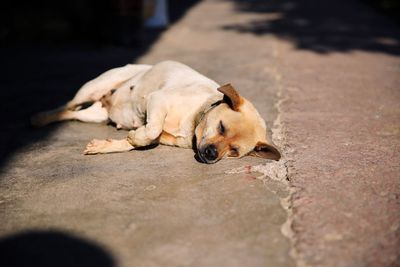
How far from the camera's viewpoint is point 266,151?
3445 mm

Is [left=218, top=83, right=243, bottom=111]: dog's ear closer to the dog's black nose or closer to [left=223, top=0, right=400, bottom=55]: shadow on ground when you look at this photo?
the dog's black nose

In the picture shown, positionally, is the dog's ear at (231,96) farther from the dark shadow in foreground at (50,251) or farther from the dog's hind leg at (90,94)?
the dark shadow in foreground at (50,251)

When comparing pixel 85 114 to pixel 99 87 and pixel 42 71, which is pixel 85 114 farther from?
pixel 42 71

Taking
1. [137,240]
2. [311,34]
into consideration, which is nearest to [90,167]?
[137,240]

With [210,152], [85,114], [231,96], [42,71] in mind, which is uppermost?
[231,96]

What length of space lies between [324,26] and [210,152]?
24.9 feet

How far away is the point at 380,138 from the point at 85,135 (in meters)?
2.78

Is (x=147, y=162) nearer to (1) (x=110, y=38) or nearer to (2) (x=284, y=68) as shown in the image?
(2) (x=284, y=68)

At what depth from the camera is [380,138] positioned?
12.9 ft

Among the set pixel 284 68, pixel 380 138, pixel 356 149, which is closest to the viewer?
pixel 356 149

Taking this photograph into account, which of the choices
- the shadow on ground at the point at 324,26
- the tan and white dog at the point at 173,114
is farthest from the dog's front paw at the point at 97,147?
the shadow on ground at the point at 324,26

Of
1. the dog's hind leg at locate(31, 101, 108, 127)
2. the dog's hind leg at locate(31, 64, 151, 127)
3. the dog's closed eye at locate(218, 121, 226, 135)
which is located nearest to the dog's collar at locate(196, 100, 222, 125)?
the dog's closed eye at locate(218, 121, 226, 135)

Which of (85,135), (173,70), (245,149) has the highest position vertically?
(173,70)

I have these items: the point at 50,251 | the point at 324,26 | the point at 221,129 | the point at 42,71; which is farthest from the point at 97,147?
the point at 324,26
